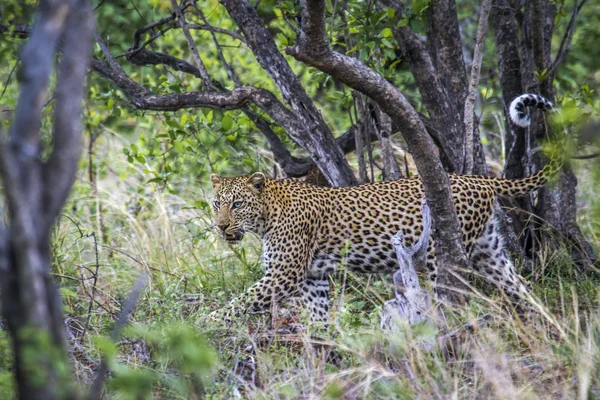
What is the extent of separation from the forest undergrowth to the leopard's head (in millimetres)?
453

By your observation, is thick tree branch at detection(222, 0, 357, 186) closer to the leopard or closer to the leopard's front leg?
the leopard

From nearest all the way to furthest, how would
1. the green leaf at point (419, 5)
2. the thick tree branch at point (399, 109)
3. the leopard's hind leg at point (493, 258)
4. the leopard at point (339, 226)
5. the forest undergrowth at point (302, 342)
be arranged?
1. the forest undergrowth at point (302, 342)
2. the thick tree branch at point (399, 109)
3. the green leaf at point (419, 5)
4. the leopard's hind leg at point (493, 258)
5. the leopard at point (339, 226)

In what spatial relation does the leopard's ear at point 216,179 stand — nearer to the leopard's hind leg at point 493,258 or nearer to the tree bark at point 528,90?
the leopard's hind leg at point 493,258

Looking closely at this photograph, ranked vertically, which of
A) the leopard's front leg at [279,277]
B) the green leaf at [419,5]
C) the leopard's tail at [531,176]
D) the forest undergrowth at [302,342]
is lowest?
the forest undergrowth at [302,342]

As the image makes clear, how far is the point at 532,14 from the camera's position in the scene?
25.7 ft

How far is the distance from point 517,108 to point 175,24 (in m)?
3.42

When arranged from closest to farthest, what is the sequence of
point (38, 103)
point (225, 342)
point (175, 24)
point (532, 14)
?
point (38, 103), point (225, 342), point (532, 14), point (175, 24)

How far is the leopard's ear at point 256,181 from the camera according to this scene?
313 inches

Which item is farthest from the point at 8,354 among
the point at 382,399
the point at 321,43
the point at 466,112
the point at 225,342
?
the point at 466,112

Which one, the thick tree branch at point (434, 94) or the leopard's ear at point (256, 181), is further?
the leopard's ear at point (256, 181)

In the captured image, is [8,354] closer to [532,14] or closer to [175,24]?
[175,24]

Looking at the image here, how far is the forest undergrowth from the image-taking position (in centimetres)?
442

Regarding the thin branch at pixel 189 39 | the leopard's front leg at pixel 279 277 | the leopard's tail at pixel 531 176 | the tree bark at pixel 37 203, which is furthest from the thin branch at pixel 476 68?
the tree bark at pixel 37 203

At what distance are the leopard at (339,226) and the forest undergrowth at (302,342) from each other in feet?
1.07
